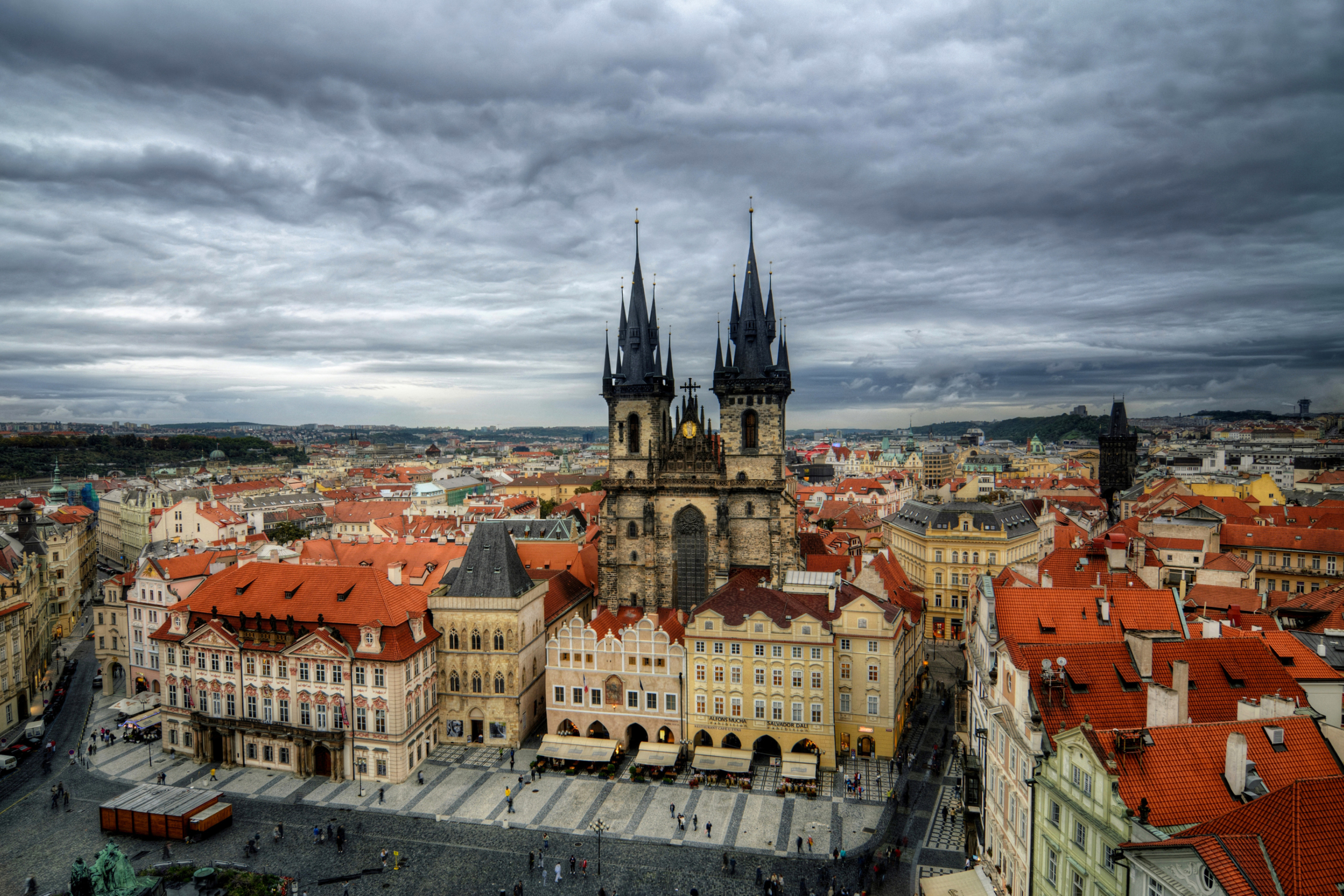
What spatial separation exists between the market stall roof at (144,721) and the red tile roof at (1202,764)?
69.3m

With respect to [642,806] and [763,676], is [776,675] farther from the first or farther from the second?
[642,806]

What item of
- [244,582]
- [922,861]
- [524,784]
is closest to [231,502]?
[244,582]

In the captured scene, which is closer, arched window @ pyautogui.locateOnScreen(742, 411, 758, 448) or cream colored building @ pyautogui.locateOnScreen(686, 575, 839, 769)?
cream colored building @ pyautogui.locateOnScreen(686, 575, 839, 769)

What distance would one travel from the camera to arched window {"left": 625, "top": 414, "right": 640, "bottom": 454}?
8188 cm

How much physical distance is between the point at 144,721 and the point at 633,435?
4997cm

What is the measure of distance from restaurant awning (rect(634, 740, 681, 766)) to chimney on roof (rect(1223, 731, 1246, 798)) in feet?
122

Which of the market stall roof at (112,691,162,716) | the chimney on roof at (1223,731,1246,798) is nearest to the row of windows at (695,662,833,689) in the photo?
the chimney on roof at (1223,731,1246,798)

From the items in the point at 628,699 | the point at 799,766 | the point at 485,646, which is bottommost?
the point at 799,766

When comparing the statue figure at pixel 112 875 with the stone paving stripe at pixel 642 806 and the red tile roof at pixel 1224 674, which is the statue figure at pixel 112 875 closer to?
the stone paving stripe at pixel 642 806

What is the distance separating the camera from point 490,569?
2477 inches

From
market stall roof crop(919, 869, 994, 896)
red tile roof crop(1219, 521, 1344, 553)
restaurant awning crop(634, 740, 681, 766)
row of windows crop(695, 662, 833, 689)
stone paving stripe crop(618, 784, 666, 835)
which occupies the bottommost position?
stone paving stripe crop(618, 784, 666, 835)

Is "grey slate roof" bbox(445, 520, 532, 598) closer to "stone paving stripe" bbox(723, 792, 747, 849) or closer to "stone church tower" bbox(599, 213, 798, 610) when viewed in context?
"stone church tower" bbox(599, 213, 798, 610)

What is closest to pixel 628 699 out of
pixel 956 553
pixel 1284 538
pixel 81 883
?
pixel 81 883

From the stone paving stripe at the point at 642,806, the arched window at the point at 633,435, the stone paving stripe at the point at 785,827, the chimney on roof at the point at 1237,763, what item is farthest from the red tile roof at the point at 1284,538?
the chimney on roof at the point at 1237,763
